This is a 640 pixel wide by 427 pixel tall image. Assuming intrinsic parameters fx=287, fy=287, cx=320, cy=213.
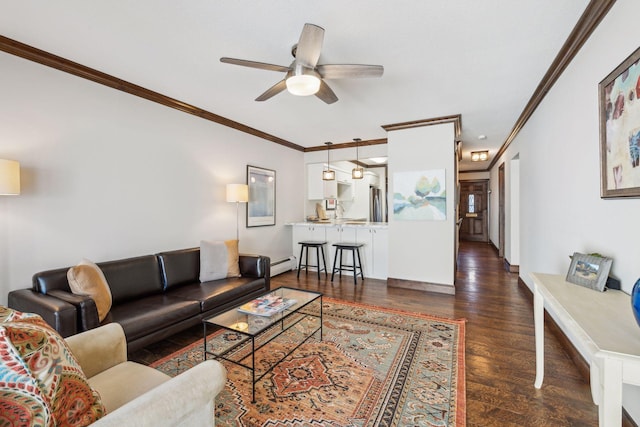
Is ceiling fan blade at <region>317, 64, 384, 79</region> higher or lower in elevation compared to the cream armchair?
higher

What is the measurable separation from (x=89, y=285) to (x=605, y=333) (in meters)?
3.04

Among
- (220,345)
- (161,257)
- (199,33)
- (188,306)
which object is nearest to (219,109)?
(199,33)

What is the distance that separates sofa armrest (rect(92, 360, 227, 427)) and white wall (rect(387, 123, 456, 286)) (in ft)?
12.0

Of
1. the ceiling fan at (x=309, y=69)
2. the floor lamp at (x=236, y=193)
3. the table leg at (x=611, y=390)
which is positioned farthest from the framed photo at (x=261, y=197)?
the table leg at (x=611, y=390)

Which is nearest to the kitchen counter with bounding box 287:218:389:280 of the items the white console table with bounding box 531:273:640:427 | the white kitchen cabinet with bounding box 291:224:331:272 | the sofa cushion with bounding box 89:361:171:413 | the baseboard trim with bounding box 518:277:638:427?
the white kitchen cabinet with bounding box 291:224:331:272

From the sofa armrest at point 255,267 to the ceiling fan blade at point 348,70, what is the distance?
2214 mm

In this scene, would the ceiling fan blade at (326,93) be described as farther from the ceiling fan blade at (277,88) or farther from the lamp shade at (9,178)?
the lamp shade at (9,178)

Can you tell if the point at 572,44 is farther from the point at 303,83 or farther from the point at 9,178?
the point at 9,178

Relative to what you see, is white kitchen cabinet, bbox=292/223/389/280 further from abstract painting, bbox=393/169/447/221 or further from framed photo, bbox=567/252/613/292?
framed photo, bbox=567/252/613/292

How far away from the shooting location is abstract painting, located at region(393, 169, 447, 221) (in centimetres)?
414

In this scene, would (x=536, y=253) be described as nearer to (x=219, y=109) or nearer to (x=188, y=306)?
(x=188, y=306)

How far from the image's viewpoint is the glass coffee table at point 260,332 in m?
2.02

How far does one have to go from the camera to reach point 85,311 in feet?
6.40

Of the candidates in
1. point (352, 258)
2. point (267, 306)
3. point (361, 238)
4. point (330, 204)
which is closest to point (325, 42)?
point (267, 306)
